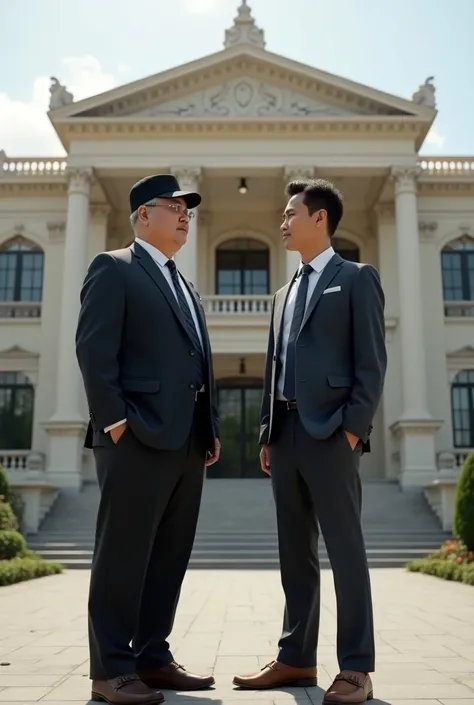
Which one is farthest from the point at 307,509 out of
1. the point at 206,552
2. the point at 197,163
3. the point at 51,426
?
the point at 197,163

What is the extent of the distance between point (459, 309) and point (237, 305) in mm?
7432

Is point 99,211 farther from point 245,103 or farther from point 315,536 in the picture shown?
point 315,536

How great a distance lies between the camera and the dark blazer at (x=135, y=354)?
12.2ft

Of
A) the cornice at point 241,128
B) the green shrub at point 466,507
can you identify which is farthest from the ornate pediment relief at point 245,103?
the green shrub at point 466,507

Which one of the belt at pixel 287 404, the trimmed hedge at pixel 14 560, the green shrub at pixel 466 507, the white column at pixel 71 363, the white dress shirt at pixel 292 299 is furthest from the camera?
the white column at pixel 71 363

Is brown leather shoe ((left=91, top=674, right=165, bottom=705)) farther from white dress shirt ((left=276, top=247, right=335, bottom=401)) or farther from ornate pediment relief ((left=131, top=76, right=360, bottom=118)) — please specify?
ornate pediment relief ((left=131, top=76, right=360, bottom=118))

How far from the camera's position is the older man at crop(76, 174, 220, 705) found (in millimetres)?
3660

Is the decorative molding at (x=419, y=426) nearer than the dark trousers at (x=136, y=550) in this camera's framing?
No

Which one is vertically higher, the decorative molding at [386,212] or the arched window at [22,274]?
the decorative molding at [386,212]

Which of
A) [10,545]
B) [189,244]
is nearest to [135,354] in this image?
[10,545]

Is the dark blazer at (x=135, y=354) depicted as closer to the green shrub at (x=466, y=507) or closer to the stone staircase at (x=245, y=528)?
the green shrub at (x=466, y=507)

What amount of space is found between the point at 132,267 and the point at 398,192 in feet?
67.8

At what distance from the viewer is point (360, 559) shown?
375 cm

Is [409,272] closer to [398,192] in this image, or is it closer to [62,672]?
[398,192]
